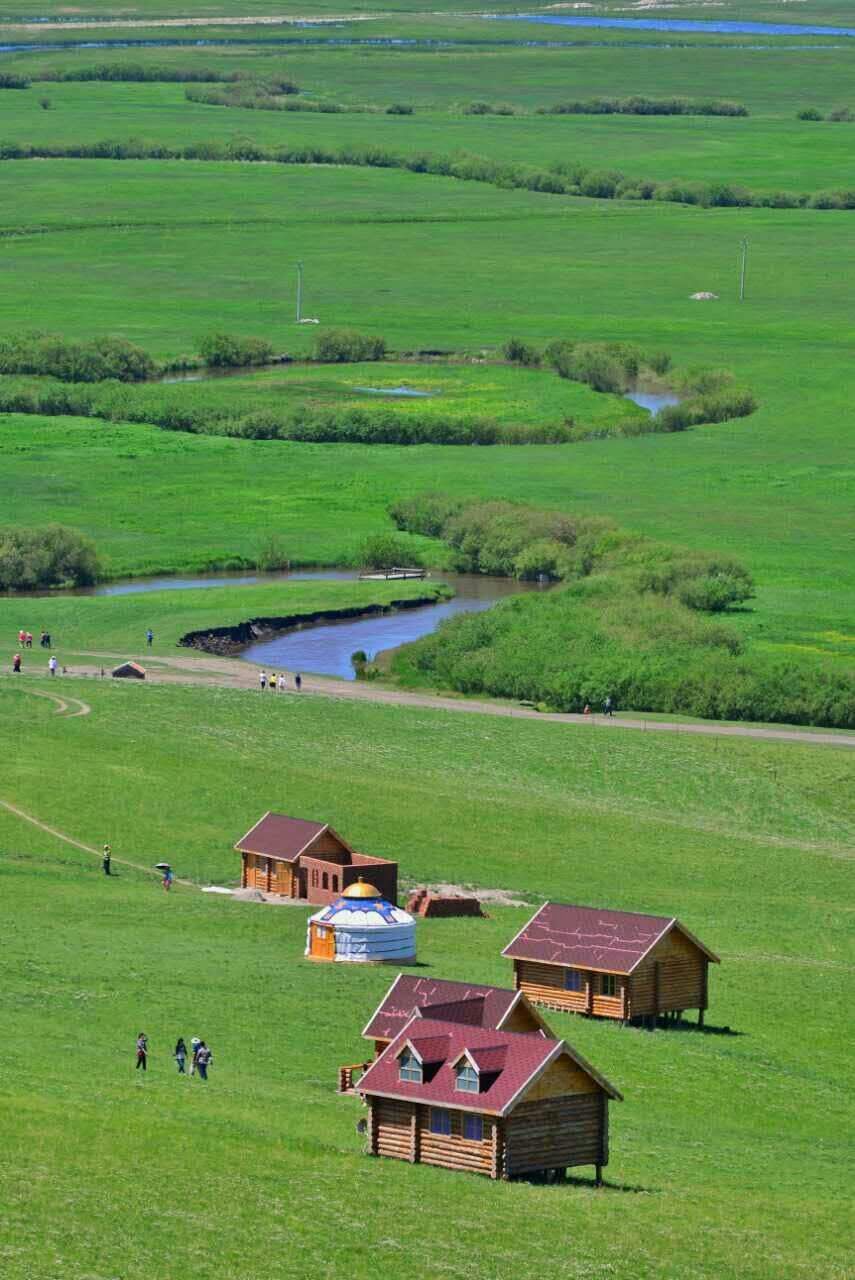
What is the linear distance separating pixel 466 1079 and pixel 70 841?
113 ft

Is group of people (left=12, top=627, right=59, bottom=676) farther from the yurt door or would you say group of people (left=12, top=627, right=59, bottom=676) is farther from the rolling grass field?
the yurt door

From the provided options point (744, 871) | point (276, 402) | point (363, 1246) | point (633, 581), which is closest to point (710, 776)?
point (744, 871)

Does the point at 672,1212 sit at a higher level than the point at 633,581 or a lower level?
higher

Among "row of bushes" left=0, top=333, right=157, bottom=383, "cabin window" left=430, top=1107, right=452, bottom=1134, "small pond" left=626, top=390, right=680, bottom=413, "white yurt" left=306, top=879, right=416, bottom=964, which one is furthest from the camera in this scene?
"row of bushes" left=0, top=333, right=157, bottom=383

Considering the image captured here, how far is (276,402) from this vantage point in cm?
18288

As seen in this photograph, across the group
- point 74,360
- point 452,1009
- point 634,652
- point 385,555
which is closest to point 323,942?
point 452,1009

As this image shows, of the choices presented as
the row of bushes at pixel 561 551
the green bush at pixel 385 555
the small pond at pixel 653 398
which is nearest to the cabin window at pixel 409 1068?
the row of bushes at pixel 561 551

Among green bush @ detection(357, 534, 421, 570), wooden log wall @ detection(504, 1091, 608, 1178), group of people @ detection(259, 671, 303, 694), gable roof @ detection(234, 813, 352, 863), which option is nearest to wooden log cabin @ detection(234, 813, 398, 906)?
gable roof @ detection(234, 813, 352, 863)

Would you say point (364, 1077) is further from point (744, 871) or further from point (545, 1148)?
point (744, 871)

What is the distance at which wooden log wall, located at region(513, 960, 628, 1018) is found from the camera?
202 feet

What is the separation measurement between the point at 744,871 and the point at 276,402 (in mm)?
106466

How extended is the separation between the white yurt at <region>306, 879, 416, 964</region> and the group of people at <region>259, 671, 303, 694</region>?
129ft

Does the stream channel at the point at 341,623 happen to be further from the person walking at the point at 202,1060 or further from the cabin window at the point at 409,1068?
the cabin window at the point at 409,1068

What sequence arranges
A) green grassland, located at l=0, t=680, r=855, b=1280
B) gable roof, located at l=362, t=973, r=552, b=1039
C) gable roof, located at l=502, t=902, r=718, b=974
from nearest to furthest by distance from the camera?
1. green grassland, located at l=0, t=680, r=855, b=1280
2. gable roof, located at l=362, t=973, r=552, b=1039
3. gable roof, located at l=502, t=902, r=718, b=974
